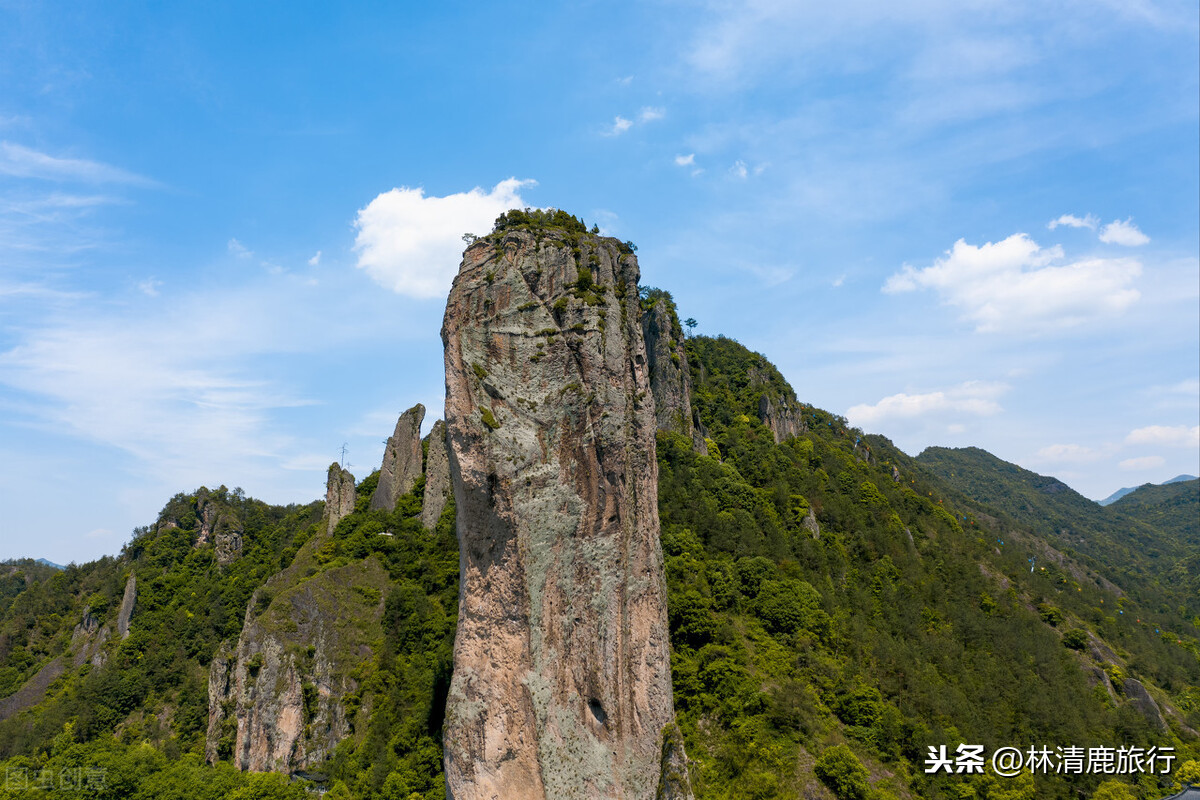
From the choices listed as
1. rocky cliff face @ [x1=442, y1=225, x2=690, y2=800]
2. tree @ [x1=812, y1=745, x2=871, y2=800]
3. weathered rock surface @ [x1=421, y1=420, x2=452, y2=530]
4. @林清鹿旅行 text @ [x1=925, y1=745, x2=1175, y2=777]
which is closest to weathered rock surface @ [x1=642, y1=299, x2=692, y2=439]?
weathered rock surface @ [x1=421, y1=420, x2=452, y2=530]

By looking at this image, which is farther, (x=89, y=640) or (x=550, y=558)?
(x=89, y=640)

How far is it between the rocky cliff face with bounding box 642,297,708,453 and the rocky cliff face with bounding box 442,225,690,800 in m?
34.9

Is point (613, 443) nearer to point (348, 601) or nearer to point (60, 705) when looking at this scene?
point (348, 601)

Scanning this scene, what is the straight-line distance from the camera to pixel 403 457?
5972 centimetres

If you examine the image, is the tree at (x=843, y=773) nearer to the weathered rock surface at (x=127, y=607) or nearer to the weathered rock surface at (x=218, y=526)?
the weathered rock surface at (x=218, y=526)

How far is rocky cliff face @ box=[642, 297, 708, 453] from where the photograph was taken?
63.0 metres

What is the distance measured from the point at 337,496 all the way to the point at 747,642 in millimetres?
37831

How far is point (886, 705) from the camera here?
3622cm

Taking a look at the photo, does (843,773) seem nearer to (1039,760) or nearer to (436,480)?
(1039,760)

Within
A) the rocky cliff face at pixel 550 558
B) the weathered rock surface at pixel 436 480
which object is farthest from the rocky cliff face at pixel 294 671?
the rocky cliff face at pixel 550 558

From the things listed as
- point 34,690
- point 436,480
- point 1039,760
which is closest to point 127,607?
point 34,690

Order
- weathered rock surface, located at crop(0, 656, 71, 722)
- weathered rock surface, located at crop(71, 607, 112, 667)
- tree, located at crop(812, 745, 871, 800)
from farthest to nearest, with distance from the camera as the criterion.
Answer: weathered rock surface, located at crop(71, 607, 112, 667) < weathered rock surface, located at crop(0, 656, 71, 722) < tree, located at crop(812, 745, 871, 800)

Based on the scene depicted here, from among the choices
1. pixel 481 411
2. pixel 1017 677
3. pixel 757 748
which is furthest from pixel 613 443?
pixel 1017 677

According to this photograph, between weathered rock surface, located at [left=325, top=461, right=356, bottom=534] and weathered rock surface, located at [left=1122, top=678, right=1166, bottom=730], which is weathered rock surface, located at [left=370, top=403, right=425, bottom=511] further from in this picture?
weathered rock surface, located at [left=1122, top=678, right=1166, bottom=730]
